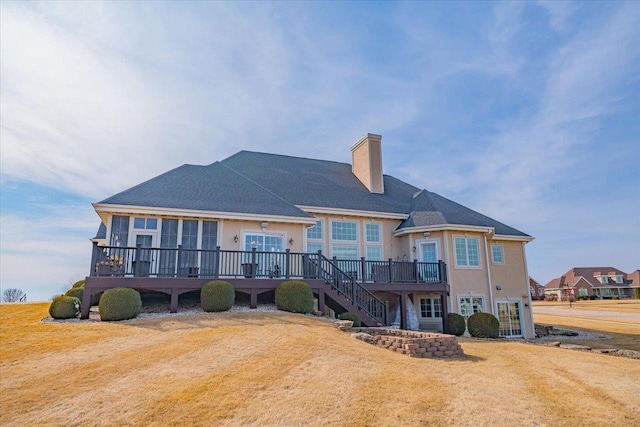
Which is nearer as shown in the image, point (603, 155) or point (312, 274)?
point (312, 274)

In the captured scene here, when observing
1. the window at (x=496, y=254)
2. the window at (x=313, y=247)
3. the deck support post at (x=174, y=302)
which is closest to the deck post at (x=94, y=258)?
the deck support post at (x=174, y=302)

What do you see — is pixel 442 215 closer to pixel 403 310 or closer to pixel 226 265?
pixel 403 310

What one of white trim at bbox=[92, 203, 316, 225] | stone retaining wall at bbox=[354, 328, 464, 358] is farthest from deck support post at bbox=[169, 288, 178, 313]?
stone retaining wall at bbox=[354, 328, 464, 358]

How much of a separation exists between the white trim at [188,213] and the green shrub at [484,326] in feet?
25.6

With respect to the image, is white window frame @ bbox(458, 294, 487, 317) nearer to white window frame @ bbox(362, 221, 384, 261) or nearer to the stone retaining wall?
white window frame @ bbox(362, 221, 384, 261)

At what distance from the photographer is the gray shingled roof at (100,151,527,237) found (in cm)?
1606

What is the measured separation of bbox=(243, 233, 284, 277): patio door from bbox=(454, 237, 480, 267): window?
824 cm

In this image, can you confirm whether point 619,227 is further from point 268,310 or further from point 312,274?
point 268,310

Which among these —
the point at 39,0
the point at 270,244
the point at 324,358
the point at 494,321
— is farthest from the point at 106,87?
the point at 494,321

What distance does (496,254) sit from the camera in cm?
2009

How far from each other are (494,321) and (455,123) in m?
11.5

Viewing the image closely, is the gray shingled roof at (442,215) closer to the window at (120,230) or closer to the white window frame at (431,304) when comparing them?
the white window frame at (431,304)

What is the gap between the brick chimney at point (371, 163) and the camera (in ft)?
74.4

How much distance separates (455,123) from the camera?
22672mm
